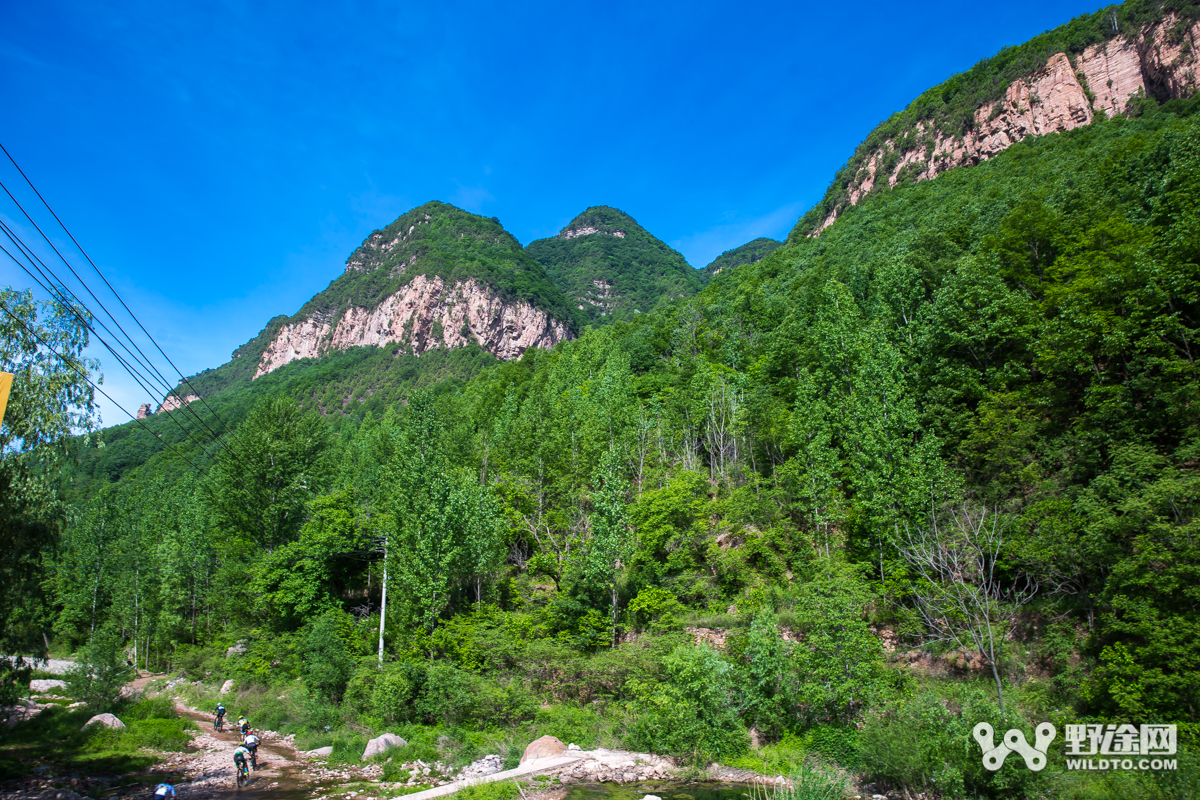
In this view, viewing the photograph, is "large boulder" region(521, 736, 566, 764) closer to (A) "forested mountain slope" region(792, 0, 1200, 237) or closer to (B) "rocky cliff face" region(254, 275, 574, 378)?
(A) "forested mountain slope" region(792, 0, 1200, 237)

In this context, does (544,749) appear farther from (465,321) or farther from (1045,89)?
(465,321)

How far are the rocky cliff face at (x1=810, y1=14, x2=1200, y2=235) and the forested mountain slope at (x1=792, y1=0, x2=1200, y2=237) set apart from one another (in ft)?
0.38

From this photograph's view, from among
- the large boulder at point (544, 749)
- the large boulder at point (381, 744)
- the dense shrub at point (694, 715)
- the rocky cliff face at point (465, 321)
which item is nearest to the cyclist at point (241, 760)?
the large boulder at point (381, 744)

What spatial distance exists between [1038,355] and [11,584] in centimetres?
3889

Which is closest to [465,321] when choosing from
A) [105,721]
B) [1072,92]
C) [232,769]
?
[1072,92]

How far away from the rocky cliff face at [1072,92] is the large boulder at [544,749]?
91.8 metres

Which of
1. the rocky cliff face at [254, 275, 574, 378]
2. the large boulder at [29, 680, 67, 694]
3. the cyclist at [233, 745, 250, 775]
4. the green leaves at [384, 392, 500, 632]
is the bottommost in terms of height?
the large boulder at [29, 680, 67, 694]

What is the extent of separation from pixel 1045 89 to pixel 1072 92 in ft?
12.5

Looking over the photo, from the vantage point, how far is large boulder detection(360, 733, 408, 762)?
65.4 ft

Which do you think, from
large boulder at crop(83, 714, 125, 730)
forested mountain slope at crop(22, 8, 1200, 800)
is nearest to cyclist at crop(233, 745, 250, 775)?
forested mountain slope at crop(22, 8, 1200, 800)

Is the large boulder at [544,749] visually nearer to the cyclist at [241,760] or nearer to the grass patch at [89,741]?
the cyclist at [241,760]

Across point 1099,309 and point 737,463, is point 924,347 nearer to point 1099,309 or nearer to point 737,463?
point 1099,309

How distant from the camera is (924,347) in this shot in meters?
30.4

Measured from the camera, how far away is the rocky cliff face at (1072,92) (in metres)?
61.2
